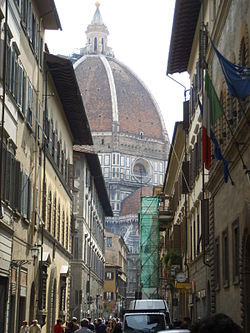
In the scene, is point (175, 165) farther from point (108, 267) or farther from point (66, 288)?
point (108, 267)

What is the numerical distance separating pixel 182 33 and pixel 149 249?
4314 cm

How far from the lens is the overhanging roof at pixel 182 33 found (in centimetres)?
2876

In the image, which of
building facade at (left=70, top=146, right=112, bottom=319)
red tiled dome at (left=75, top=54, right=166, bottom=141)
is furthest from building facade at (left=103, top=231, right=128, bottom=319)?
red tiled dome at (left=75, top=54, right=166, bottom=141)

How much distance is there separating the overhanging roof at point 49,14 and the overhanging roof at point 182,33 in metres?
4.42

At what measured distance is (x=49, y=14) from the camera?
28.8 m

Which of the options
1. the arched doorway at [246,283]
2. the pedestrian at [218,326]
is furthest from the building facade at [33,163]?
the pedestrian at [218,326]

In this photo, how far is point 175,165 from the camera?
1905 inches

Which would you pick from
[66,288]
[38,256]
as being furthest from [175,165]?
[38,256]

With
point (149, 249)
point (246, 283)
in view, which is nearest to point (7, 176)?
point (246, 283)

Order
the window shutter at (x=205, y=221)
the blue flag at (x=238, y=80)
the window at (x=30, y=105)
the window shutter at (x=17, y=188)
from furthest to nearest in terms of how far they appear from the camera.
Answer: the window shutter at (x=205, y=221)
the window at (x=30, y=105)
the window shutter at (x=17, y=188)
the blue flag at (x=238, y=80)

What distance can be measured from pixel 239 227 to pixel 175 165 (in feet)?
99.0

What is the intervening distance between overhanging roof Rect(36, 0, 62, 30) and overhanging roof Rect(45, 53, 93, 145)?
1117mm

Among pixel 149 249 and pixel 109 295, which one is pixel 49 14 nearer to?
pixel 149 249

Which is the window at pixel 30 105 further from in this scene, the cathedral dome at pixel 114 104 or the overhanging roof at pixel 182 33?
the cathedral dome at pixel 114 104
